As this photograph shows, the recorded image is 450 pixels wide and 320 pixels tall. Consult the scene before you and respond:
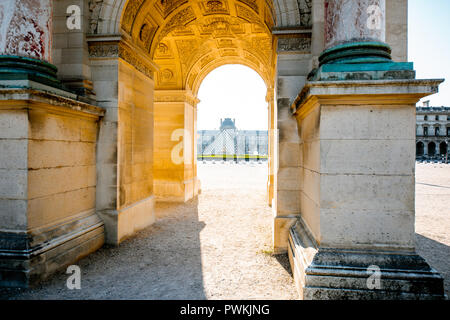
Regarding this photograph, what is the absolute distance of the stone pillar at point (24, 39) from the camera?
4449 mm

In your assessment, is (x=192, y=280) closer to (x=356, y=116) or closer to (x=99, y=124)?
(x=356, y=116)

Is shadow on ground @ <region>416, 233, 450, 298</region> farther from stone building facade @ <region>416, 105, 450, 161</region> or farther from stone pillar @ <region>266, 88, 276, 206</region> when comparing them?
stone building facade @ <region>416, 105, 450, 161</region>

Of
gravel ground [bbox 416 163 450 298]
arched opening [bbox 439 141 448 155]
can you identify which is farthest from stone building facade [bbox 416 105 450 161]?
gravel ground [bbox 416 163 450 298]

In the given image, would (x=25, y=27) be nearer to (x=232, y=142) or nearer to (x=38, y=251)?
(x=38, y=251)

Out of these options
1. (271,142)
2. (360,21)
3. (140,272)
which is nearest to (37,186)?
(140,272)

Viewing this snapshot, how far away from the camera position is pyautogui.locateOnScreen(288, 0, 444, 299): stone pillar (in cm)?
346

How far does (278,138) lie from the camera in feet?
18.9

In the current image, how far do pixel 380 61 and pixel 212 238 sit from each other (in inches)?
201

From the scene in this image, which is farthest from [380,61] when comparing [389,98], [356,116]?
[356,116]

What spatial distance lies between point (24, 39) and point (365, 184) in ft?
19.6

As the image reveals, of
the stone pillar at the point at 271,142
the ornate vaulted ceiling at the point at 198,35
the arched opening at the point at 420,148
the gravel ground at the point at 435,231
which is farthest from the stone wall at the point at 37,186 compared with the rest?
the arched opening at the point at 420,148

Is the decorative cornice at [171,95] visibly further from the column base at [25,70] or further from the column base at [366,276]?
the column base at [366,276]

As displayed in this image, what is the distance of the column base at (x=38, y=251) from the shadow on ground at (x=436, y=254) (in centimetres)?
637

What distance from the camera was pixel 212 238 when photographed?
A: 670cm
